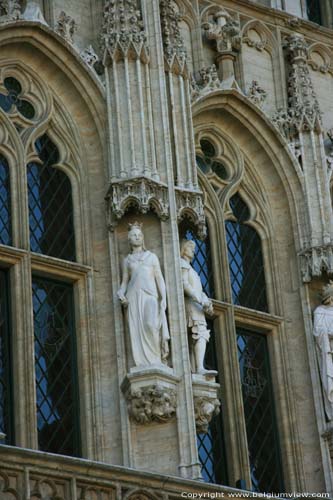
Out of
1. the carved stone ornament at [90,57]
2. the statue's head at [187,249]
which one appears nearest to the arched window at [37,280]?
the carved stone ornament at [90,57]

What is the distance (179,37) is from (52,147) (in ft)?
7.88

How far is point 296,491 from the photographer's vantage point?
2497cm

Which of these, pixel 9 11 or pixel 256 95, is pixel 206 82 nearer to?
pixel 256 95

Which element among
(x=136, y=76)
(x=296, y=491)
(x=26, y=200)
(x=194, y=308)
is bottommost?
(x=296, y=491)

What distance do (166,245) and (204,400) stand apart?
207 cm

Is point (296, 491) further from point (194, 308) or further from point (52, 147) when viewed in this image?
point (52, 147)

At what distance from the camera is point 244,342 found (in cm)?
2614

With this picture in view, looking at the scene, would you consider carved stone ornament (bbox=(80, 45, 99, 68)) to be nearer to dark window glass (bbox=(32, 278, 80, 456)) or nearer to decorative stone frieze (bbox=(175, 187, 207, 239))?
decorative stone frieze (bbox=(175, 187, 207, 239))

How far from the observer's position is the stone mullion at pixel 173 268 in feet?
75.3

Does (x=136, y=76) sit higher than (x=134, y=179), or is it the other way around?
(x=136, y=76)

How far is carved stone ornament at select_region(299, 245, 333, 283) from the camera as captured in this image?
26312 mm

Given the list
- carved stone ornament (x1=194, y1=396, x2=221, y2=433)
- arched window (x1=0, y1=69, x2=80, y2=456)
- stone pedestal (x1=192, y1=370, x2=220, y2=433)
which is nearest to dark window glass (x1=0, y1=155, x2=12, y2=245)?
arched window (x1=0, y1=69, x2=80, y2=456)

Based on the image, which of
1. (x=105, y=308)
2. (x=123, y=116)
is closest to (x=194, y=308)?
(x=105, y=308)

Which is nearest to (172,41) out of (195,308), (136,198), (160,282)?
(136,198)
